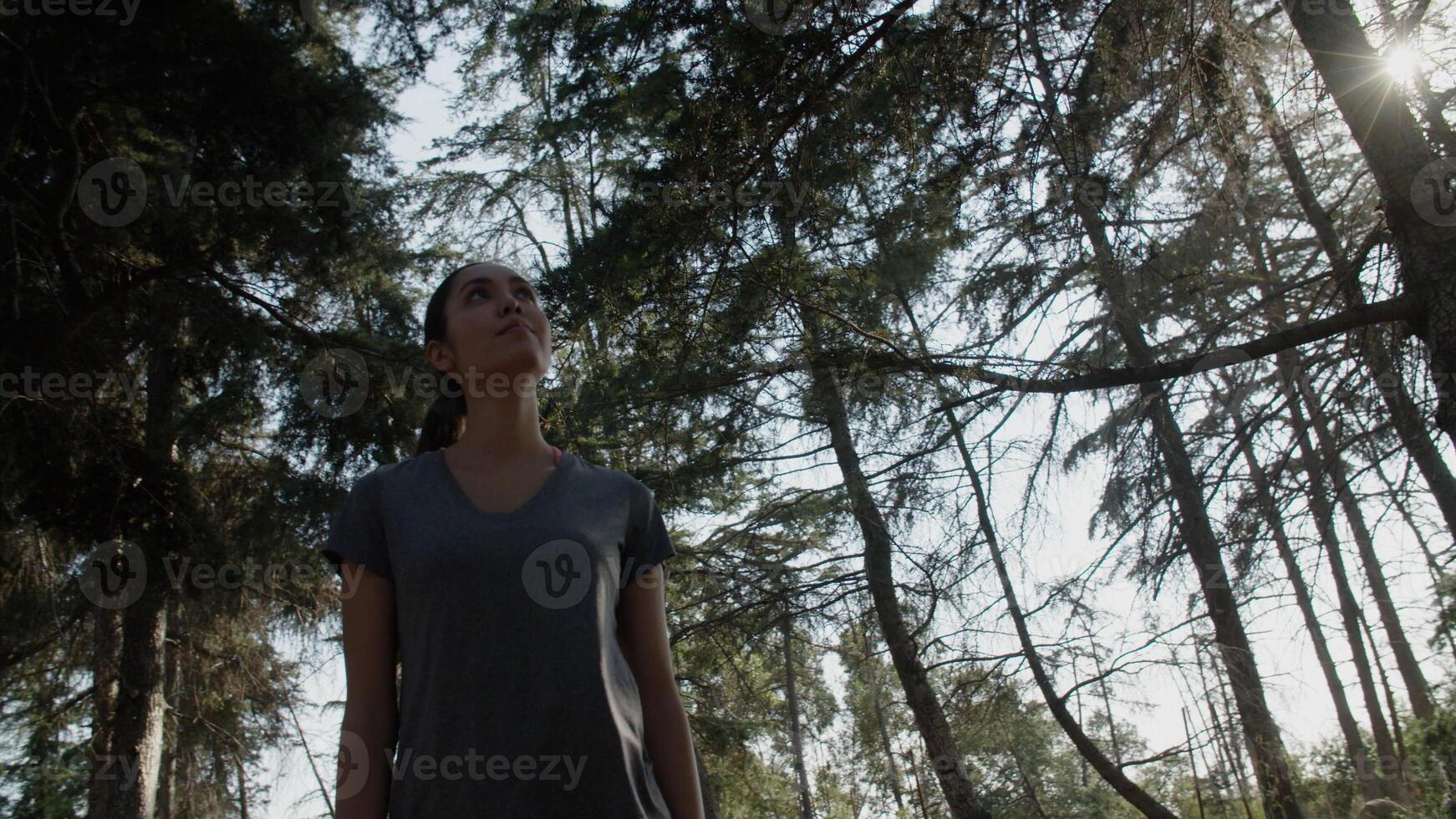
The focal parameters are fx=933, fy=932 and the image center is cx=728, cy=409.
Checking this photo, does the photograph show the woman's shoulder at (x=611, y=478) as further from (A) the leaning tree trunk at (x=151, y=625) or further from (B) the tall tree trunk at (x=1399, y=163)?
(A) the leaning tree trunk at (x=151, y=625)

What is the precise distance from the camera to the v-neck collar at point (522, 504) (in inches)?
53.7

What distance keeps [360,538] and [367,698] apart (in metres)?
0.22

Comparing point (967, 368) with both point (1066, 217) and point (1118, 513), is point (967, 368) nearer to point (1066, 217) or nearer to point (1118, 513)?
point (1066, 217)

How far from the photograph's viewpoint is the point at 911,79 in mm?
4516

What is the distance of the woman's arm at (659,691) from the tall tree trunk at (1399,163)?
3984mm

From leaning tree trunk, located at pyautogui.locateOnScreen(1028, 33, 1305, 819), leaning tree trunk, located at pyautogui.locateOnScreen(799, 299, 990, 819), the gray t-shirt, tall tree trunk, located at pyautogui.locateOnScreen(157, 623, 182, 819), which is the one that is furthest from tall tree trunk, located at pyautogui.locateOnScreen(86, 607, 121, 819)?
the gray t-shirt

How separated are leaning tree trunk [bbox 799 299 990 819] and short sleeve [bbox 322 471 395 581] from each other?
21.6ft

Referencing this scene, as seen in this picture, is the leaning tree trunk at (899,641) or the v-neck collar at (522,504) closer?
the v-neck collar at (522,504)

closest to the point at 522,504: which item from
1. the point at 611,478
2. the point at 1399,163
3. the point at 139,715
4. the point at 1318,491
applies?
Result: the point at 611,478

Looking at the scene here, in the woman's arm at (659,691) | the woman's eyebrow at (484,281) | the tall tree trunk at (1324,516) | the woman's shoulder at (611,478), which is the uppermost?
the tall tree trunk at (1324,516)

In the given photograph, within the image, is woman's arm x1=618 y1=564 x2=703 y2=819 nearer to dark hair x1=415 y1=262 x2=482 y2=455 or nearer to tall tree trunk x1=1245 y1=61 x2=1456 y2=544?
dark hair x1=415 y1=262 x2=482 y2=455

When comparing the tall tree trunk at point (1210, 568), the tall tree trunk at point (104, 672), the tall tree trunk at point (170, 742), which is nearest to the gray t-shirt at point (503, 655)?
the tall tree trunk at point (1210, 568)

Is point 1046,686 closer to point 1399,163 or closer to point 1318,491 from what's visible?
point 1318,491

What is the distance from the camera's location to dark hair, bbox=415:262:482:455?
5.57 ft
